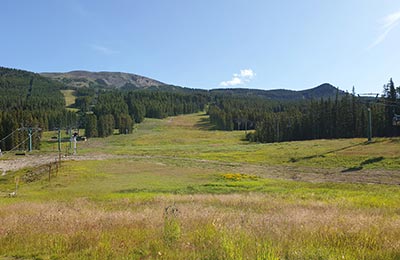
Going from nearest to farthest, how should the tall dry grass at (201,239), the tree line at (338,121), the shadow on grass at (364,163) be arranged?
the tall dry grass at (201,239) → the shadow on grass at (364,163) → the tree line at (338,121)

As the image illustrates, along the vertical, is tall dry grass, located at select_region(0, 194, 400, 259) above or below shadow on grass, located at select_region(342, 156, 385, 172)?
above

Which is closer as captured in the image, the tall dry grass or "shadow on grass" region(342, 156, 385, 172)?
the tall dry grass

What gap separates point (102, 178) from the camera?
4169 centimetres

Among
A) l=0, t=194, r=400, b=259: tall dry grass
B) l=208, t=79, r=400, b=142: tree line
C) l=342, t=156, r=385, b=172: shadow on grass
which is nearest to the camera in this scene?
l=0, t=194, r=400, b=259: tall dry grass

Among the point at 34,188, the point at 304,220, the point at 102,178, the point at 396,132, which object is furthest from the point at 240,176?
the point at 396,132

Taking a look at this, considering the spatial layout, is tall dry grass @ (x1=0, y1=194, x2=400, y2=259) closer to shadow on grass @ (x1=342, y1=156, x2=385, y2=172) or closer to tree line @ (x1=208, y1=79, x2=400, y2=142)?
shadow on grass @ (x1=342, y1=156, x2=385, y2=172)

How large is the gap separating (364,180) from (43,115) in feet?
488

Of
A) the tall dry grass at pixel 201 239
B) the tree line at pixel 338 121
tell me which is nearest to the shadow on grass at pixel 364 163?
the tall dry grass at pixel 201 239

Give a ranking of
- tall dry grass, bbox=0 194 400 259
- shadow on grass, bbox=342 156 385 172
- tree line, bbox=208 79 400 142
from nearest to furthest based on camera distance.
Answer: tall dry grass, bbox=0 194 400 259 < shadow on grass, bbox=342 156 385 172 < tree line, bbox=208 79 400 142

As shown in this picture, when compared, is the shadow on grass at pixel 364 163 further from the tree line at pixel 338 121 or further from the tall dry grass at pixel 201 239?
the tree line at pixel 338 121

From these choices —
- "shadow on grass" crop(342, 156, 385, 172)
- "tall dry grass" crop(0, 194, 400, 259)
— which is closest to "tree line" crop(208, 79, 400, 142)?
"shadow on grass" crop(342, 156, 385, 172)

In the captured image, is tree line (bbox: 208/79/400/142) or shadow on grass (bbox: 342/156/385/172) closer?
shadow on grass (bbox: 342/156/385/172)

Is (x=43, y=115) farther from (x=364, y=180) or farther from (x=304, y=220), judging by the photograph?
(x=304, y=220)

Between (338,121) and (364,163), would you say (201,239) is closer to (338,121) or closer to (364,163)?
(364,163)
